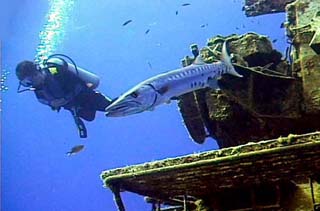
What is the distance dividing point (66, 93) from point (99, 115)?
28.5m

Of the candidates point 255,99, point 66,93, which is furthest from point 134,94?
point 66,93

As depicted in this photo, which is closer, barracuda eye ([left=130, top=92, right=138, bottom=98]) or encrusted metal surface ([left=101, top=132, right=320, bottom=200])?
encrusted metal surface ([left=101, top=132, right=320, bottom=200])

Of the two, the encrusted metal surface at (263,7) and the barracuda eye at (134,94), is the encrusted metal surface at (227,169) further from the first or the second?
the encrusted metal surface at (263,7)

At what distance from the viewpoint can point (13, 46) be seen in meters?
26.1

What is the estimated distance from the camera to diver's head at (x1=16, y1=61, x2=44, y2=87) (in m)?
7.74

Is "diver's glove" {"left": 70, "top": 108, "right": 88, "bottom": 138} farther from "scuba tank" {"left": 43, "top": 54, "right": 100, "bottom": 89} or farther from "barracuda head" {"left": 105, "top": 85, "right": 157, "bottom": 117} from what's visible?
"barracuda head" {"left": 105, "top": 85, "right": 157, "bottom": 117}

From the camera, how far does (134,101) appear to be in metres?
4.74

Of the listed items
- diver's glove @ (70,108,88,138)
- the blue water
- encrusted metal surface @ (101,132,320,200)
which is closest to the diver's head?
diver's glove @ (70,108,88,138)

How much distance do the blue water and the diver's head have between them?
16739 mm

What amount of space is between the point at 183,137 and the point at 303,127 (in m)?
28.1

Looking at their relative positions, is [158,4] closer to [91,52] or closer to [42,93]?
[91,52]

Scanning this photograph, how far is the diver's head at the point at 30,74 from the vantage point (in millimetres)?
7742

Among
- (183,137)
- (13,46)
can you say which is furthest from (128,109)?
(183,137)

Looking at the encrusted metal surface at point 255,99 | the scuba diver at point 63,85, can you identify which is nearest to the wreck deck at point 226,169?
the encrusted metal surface at point 255,99
